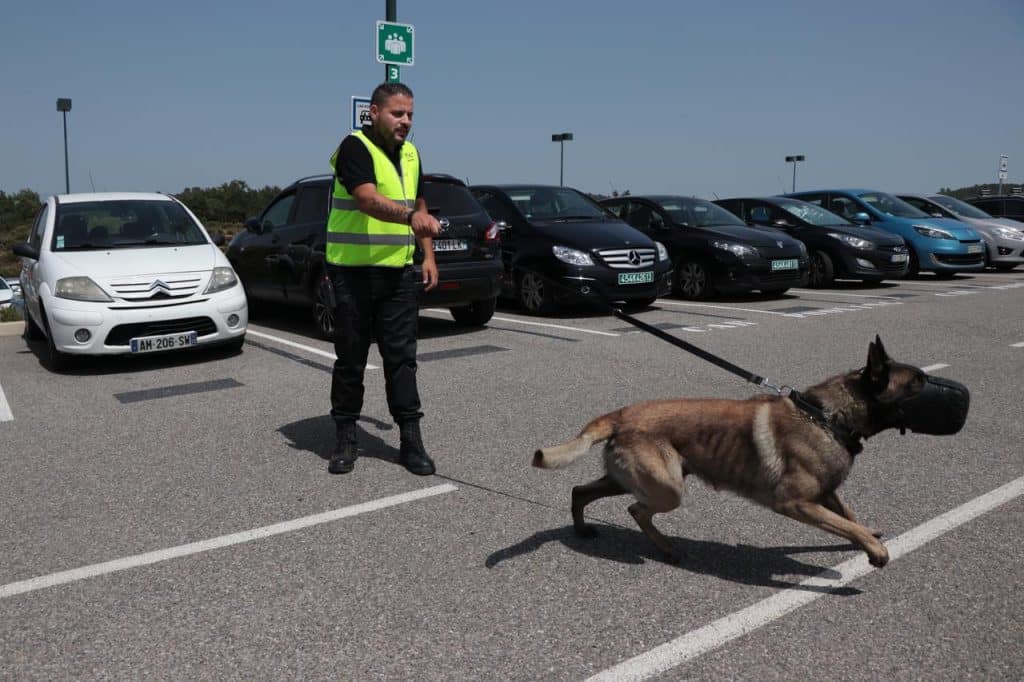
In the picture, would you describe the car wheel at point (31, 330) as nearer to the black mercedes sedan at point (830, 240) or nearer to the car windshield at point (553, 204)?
the car windshield at point (553, 204)

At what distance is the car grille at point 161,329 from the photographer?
7.74m

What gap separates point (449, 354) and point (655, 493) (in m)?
5.39

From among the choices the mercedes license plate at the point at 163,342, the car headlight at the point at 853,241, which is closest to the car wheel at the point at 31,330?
the mercedes license plate at the point at 163,342

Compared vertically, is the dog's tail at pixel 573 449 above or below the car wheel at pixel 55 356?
above

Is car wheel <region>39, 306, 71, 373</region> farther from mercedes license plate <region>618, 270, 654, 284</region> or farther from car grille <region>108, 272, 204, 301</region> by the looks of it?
mercedes license plate <region>618, 270, 654, 284</region>

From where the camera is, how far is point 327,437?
561 cm

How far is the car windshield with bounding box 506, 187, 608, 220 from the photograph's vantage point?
1178 cm

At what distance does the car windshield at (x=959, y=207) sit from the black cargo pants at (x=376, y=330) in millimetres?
17564

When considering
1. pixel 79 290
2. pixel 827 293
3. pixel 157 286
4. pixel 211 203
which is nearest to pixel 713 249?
pixel 827 293

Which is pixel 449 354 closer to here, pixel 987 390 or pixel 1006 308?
pixel 987 390

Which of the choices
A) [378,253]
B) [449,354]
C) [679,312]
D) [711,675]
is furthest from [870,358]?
[679,312]

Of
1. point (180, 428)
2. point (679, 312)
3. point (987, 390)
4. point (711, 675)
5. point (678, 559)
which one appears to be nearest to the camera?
point (711, 675)

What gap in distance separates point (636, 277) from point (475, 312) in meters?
2.11

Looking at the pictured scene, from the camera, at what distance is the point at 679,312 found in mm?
11742
